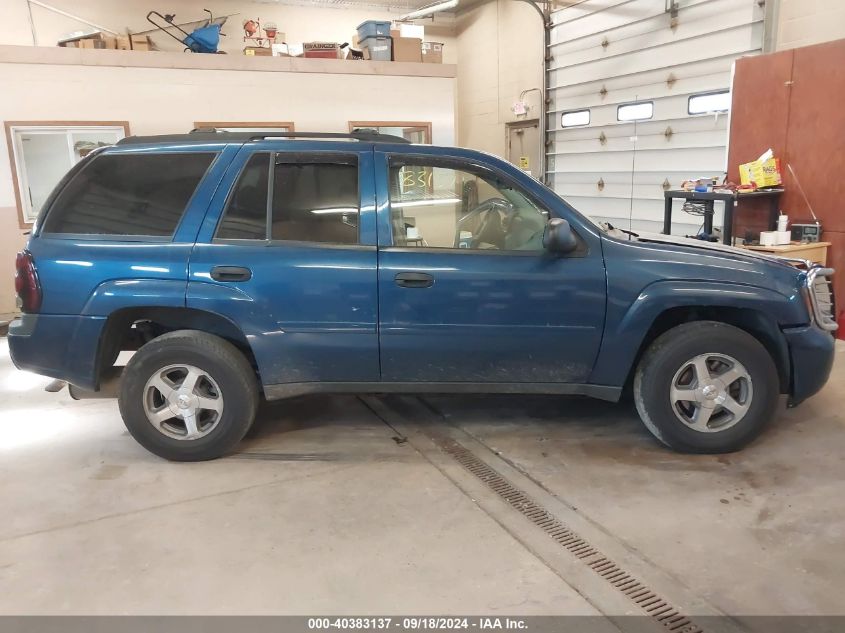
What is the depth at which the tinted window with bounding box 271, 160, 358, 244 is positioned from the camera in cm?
346

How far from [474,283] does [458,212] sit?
1.51 ft

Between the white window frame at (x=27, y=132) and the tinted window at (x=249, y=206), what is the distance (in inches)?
204

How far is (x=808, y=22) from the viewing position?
22.3 feet

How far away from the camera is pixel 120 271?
133 inches

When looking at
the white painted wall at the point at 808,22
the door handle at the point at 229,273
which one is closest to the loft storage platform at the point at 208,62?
the white painted wall at the point at 808,22

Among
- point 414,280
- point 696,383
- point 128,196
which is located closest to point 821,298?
point 696,383

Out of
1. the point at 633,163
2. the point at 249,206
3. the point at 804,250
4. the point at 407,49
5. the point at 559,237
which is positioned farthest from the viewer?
the point at 633,163

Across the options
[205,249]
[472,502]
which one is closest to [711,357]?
[472,502]

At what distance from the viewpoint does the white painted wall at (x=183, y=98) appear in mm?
7551

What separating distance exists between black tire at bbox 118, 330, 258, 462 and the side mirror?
5.81ft

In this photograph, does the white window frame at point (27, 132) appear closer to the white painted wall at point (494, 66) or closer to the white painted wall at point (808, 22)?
the white painted wall at point (494, 66)

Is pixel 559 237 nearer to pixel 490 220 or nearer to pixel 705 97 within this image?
pixel 490 220

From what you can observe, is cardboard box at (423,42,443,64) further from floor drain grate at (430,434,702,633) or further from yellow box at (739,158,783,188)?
floor drain grate at (430,434,702,633)

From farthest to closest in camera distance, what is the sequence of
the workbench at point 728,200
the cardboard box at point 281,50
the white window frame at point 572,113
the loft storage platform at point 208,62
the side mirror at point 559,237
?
the white window frame at point 572,113 < the cardboard box at point 281,50 < the loft storage platform at point 208,62 < the workbench at point 728,200 < the side mirror at point 559,237
